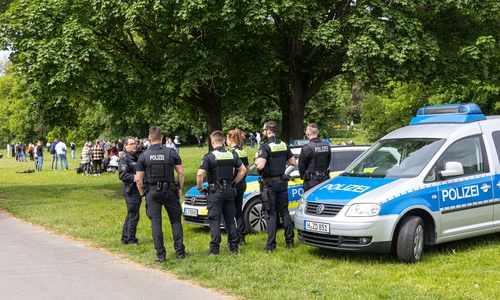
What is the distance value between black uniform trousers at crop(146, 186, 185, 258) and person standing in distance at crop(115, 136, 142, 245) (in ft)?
4.67

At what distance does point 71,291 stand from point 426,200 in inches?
181

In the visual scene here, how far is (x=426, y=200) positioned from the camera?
7.59 meters

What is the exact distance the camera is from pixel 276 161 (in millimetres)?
8727

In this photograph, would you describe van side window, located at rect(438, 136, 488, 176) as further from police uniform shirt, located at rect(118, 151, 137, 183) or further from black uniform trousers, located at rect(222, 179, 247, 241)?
police uniform shirt, located at rect(118, 151, 137, 183)

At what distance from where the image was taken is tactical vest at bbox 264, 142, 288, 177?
8.70m

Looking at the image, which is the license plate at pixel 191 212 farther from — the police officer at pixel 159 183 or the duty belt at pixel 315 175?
the duty belt at pixel 315 175

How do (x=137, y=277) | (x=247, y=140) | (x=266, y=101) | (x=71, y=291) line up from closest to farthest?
(x=71, y=291)
(x=137, y=277)
(x=266, y=101)
(x=247, y=140)

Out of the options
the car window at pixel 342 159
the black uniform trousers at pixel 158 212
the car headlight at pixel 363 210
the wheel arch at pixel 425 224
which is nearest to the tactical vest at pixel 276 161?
the black uniform trousers at pixel 158 212

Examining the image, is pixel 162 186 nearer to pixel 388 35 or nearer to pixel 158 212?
pixel 158 212

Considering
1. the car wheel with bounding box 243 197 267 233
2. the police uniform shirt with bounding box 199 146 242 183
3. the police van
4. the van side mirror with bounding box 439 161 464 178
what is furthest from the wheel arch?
the car wheel with bounding box 243 197 267 233

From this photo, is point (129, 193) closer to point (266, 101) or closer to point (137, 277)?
point (137, 277)

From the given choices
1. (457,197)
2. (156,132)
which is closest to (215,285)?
(156,132)

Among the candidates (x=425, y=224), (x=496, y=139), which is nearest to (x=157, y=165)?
(x=425, y=224)

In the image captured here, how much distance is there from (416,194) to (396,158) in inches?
36.3
